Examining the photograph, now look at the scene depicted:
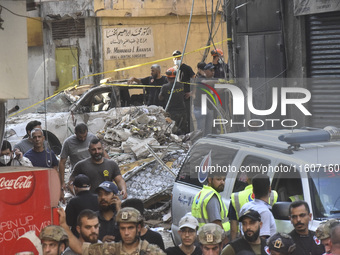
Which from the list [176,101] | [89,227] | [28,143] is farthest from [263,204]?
[176,101]

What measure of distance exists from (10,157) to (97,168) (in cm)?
105

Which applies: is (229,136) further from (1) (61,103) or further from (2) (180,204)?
(1) (61,103)

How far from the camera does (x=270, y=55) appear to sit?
52.4 ft

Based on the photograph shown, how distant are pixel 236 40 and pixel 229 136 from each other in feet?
23.2

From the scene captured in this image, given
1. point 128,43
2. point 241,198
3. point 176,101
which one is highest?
point 128,43

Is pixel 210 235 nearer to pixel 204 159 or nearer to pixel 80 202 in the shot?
pixel 80 202

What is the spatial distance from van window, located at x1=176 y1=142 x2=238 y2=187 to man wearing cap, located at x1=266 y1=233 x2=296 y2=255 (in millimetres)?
2620

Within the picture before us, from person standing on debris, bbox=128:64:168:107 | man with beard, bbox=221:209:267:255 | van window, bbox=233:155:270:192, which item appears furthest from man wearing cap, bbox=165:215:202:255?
person standing on debris, bbox=128:64:168:107

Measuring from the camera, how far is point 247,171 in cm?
948

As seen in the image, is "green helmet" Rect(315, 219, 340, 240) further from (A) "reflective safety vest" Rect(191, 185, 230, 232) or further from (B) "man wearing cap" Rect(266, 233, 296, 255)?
(A) "reflective safety vest" Rect(191, 185, 230, 232)

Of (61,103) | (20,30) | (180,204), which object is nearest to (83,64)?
(61,103)

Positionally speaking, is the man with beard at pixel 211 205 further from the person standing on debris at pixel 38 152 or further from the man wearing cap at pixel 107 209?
the person standing on debris at pixel 38 152

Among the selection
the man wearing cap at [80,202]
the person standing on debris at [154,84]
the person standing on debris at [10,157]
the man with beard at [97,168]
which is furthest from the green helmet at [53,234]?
the person standing on debris at [154,84]

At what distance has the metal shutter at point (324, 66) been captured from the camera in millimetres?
14801
